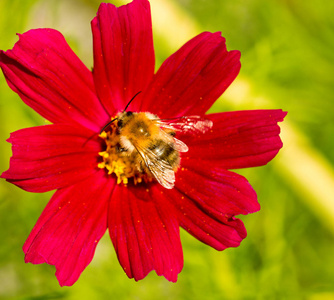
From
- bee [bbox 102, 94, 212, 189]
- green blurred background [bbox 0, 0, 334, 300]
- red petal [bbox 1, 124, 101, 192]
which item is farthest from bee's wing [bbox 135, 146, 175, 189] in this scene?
green blurred background [bbox 0, 0, 334, 300]

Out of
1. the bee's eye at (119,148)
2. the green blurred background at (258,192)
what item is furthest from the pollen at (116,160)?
the green blurred background at (258,192)

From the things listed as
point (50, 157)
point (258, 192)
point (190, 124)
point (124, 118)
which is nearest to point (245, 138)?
point (190, 124)

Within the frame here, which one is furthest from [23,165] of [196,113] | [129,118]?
[196,113]

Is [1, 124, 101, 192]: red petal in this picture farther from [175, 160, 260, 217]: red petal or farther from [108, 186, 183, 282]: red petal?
[175, 160, 260, 217]: red petal

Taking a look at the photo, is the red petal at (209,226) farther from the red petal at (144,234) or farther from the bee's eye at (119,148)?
the bee's eye at (119,148)

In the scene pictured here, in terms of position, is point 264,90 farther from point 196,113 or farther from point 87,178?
point 87,178

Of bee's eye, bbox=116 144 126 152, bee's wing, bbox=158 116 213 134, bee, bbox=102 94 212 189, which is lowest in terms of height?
bee's eye, bbox=116 144 126 152

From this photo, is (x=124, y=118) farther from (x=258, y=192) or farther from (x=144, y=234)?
(x=258, y=192)
